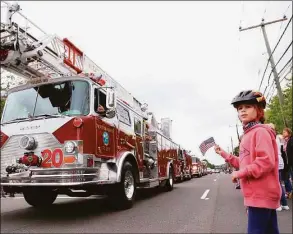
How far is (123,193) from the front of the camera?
23.9ft

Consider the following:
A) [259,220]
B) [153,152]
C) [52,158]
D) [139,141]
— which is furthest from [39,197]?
[259,220]

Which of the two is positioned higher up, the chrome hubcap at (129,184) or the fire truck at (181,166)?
the fire truck at (181,166)

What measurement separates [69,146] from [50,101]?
128cm

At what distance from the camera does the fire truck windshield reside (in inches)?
257

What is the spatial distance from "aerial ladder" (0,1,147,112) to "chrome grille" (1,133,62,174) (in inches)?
59.8

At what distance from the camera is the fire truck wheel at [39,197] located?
7.74m

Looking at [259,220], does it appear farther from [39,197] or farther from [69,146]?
[39,197]

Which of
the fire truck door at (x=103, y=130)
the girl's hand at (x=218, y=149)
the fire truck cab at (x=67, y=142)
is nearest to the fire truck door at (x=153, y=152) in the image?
the fire truck cab at (x=67, y=142)

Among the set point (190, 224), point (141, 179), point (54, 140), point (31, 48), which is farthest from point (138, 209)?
point (31, 48)

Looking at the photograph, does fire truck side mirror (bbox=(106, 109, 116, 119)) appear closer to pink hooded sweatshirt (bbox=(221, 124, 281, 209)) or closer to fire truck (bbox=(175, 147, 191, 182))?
pink hooded sweatshirt (bbox=(221, 124, 281, 209))

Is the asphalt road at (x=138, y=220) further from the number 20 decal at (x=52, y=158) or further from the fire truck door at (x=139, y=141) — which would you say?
the fire truck door at (x=139, y=141)

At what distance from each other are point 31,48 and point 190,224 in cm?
474

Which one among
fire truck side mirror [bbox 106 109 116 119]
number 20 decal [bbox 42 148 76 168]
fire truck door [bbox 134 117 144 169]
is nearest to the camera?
number 20 decal [bbox 42 148 76 168]

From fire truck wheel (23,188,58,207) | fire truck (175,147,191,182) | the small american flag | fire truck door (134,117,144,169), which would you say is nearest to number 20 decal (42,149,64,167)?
fire truck wheel (23,188,58,207)
